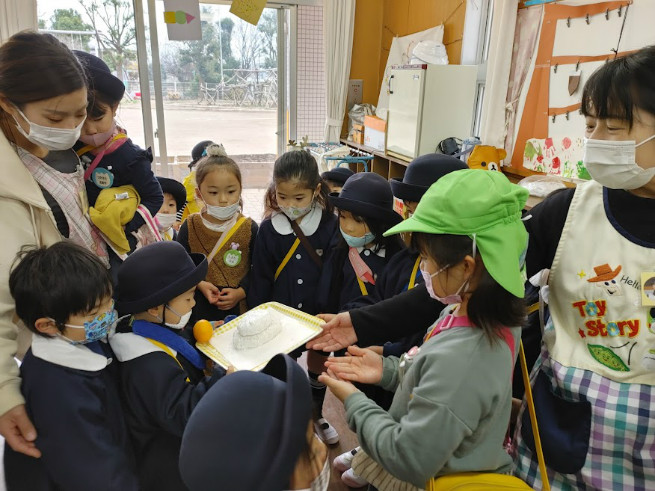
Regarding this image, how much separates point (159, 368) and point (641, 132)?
1.30 m

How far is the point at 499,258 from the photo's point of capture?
2.94ft

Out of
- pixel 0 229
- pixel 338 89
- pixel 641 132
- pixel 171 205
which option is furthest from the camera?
pixel 338 89

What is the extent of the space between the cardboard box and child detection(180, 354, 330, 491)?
12.9ft

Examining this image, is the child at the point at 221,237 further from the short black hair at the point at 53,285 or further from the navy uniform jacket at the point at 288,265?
the short black hair at the point at 53,285

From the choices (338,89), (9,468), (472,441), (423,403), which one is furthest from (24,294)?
(338,89)

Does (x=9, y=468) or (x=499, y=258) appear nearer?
(x=499, y=258)

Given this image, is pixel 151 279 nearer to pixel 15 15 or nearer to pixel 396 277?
pixel 396 277

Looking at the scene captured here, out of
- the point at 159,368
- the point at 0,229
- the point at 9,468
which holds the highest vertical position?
the point at 0,229


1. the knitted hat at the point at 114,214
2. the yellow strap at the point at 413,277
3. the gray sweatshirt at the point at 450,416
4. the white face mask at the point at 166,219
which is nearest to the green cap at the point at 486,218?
the gray sweatshirt at the point at 450,416

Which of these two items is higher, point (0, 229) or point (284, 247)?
point (0, 229)

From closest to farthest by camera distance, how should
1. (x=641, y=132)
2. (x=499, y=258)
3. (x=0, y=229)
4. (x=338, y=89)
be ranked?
(x=499, y=258) → (x=641, y=132) → (x=0, y=229) → (x=338, y=89)

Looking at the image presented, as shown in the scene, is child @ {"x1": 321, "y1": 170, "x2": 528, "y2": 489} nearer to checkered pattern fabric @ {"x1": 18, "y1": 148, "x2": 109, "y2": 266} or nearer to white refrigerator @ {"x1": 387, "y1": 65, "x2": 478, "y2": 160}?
checkered pattern fabric @ {"x1": 18, "y1": 148, "x2": 109, "y2": 266}

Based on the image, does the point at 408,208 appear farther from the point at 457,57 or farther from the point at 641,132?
the point at 457,57

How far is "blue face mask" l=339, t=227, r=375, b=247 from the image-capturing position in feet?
6.16
